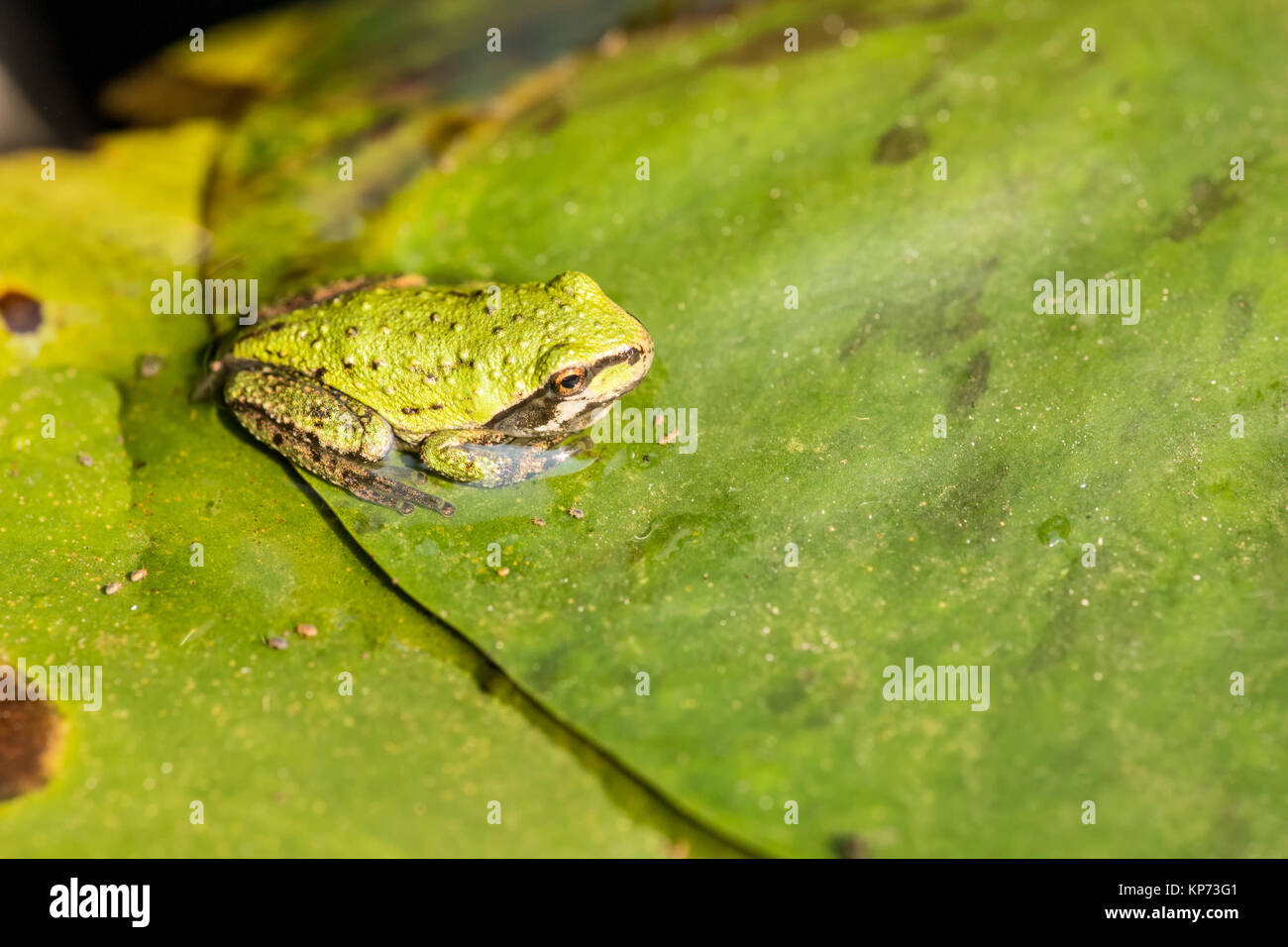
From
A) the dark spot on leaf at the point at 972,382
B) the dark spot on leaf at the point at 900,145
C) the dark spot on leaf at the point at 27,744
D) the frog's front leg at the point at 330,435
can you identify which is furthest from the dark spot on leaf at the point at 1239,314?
the dark spot on leaf at the point at 27,744

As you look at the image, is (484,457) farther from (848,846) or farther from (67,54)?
(67,54)

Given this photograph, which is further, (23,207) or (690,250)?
(23,207)

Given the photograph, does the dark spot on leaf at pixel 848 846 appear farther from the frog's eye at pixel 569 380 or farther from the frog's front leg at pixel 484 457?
the frog's eye at pixel 569 380

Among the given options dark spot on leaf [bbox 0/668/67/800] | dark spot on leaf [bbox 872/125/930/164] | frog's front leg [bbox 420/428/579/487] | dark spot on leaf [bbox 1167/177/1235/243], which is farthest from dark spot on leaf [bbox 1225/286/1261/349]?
dark spot on leaf [bbox 0/668/67/800]

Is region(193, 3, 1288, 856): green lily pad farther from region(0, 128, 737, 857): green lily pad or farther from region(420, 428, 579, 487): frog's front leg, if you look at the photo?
region(0, 128, 737, 857): green lily pad

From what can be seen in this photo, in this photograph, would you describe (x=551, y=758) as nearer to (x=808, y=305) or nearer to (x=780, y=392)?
(x=780, y=392)
